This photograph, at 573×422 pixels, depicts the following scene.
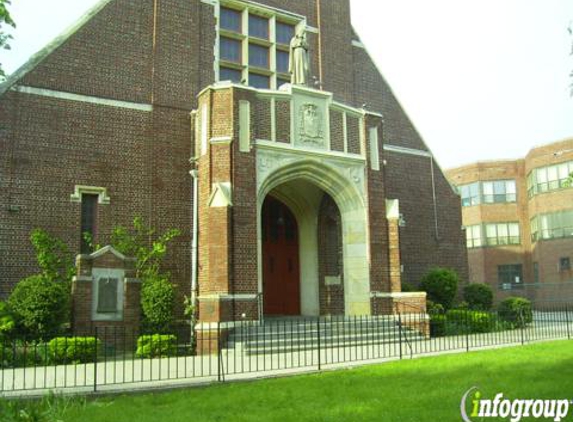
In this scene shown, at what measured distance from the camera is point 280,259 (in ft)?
69.1

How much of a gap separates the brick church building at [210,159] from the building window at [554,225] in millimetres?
25557

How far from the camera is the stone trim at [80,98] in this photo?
17250mm

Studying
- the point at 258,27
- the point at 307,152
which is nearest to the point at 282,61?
the point at 258,27

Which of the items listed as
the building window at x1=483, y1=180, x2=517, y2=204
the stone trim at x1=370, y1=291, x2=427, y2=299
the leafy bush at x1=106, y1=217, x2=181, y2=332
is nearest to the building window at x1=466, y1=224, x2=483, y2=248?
the building window at x1=483, y1=180, x2=517, y2=204

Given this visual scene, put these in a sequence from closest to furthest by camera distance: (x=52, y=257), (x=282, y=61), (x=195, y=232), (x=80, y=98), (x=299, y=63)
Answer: (x=52, y=257) < (x=80, y=98) < (x=195, y=232) < (x=299, y=63) < (x=282, y=61)

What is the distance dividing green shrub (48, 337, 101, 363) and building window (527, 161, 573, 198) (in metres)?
35.9

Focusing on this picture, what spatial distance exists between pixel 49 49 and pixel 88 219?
17.0 ft

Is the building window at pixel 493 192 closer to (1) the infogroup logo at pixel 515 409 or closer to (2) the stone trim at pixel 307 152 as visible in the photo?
(2) the stone trim at pixel 307 152

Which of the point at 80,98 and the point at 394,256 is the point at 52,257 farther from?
the point at 394,256

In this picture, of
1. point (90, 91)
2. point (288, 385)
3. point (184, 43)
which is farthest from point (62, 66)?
point (288, 385)

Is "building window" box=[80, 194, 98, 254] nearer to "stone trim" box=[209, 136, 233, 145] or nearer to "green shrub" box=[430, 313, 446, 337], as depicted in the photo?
"stone trim" box=[209, 136, 233, 145]

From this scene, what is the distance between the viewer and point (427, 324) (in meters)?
17.8

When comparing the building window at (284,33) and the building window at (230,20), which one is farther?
the building window at (284,33)

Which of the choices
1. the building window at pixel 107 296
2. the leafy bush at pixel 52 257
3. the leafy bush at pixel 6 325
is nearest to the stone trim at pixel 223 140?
the building window at pixel 107 296
